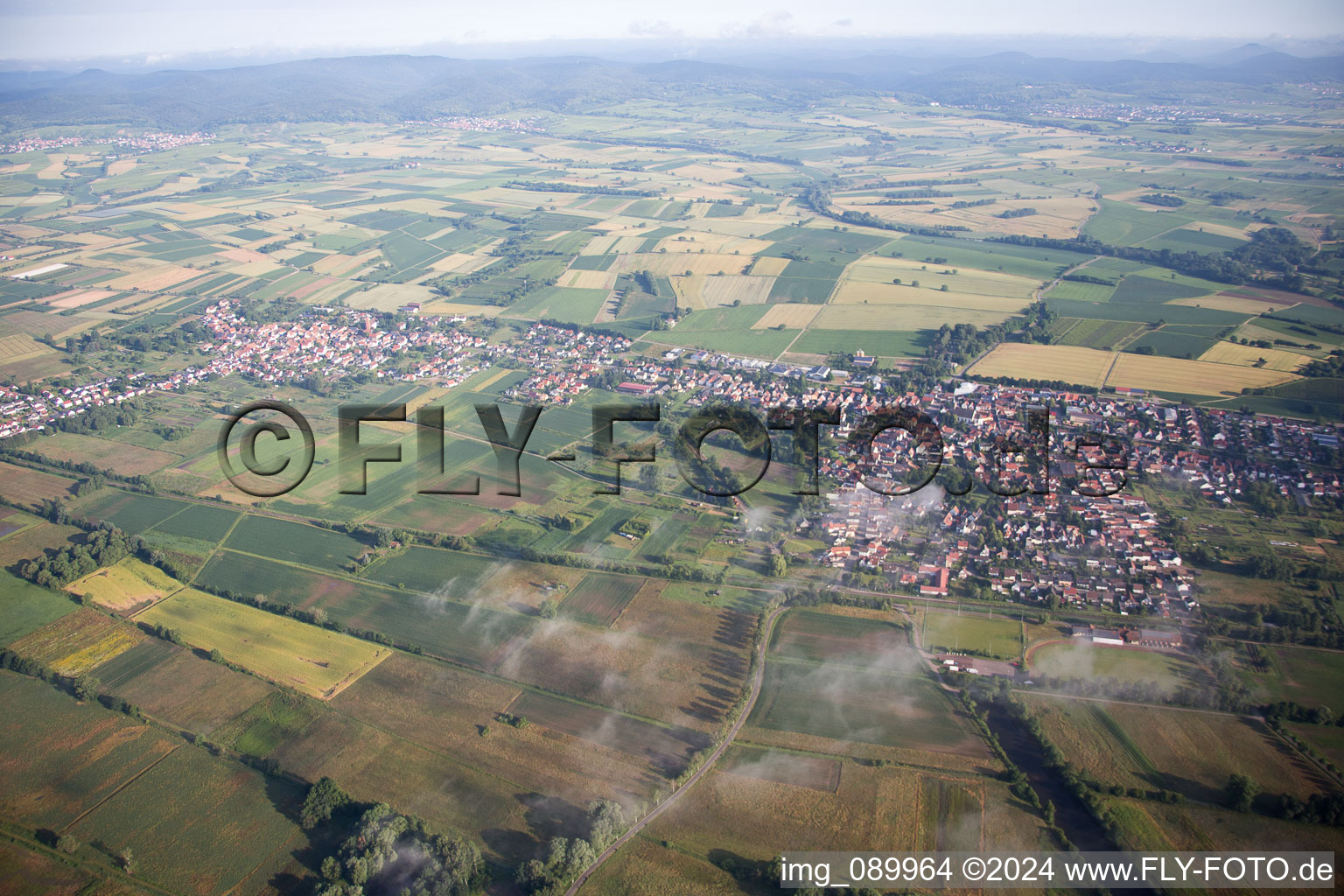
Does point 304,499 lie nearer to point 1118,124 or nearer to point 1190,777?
point 1190,777

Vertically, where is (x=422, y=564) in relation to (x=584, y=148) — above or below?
below

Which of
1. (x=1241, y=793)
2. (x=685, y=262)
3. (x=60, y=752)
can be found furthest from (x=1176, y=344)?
(x=60, y=752)


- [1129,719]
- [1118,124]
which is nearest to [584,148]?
[1118,124]

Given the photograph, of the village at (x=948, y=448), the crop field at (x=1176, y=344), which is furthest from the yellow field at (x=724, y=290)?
the crop field at (x=1176, y=344)

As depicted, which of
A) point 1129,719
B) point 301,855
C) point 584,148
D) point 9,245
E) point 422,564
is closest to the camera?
point 301,855

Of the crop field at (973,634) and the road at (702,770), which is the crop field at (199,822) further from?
the crop field at (973,634)

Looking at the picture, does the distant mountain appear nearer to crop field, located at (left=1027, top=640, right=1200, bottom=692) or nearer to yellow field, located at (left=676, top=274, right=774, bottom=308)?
yellow field, located at (left=676, top=274, right=774, bottom=308)

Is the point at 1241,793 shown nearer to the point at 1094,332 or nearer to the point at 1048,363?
the point at 1048,363
